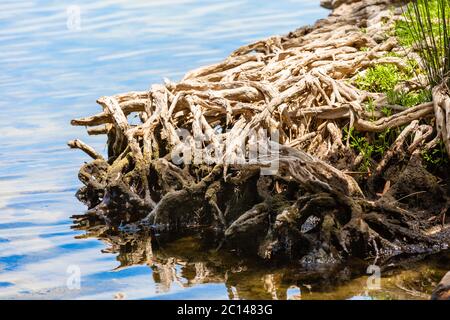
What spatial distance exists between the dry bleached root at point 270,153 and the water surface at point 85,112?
375 mm

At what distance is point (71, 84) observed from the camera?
1709 cm

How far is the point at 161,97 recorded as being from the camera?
10133mm

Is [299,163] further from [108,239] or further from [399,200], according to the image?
[108,239]

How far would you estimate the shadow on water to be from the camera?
7492mm

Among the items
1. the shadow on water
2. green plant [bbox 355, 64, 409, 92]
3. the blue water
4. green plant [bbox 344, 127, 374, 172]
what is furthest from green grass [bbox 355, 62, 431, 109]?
the blue water

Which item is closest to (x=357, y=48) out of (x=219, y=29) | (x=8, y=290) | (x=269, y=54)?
(x=269, y=54)

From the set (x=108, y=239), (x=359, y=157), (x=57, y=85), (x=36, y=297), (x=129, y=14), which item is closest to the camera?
(x=36, y=297)

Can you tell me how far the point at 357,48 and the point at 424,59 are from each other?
2.69 meters

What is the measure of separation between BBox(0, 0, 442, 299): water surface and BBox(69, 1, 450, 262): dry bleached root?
0.37 metres

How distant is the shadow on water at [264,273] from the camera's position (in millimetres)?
7492
